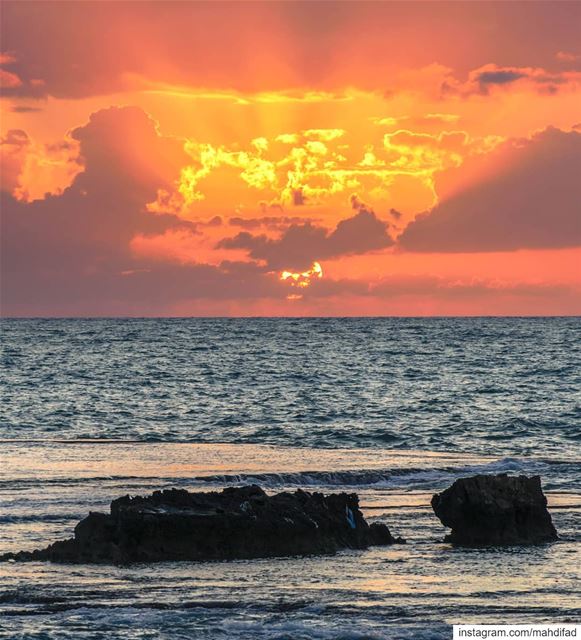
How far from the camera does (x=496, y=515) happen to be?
72.8ft

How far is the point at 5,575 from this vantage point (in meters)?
19.2

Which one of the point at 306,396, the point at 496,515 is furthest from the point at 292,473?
the point at 306,396

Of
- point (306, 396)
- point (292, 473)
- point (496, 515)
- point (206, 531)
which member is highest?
point (306, 396)

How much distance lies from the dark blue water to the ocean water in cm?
23

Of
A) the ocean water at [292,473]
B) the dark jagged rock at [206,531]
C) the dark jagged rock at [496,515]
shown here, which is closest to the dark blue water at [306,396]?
the ocean water at [292,473]

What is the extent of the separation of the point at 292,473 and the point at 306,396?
1313 inches

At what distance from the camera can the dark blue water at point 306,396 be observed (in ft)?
154

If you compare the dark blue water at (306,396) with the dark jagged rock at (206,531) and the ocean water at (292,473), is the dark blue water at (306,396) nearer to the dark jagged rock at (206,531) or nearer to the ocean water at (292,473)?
the ocean water at (292,473)

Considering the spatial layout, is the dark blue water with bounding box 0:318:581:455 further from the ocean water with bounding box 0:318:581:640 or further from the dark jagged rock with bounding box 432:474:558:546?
the dark jagged rock with bounding box 432:474:558:546

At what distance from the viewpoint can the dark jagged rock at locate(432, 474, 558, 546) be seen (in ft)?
72.7

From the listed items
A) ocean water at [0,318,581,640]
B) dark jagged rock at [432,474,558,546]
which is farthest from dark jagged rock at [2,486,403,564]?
dark jagged rock at [432,474,558,546]

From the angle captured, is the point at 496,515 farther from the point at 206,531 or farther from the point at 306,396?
the point at 306,396

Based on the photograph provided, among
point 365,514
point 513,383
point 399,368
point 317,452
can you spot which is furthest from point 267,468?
point 399,368

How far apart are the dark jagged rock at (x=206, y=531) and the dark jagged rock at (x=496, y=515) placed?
60.3 inches
